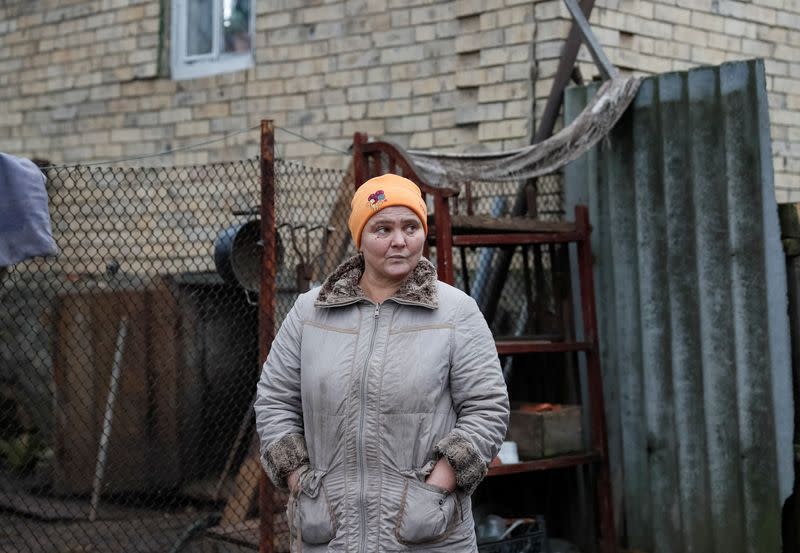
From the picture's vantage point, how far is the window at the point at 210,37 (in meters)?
9.09

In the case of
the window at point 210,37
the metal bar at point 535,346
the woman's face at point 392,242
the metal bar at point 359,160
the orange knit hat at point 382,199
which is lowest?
the metal bar at point 535,346

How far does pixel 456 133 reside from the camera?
305 inches

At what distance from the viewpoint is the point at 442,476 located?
3271mm

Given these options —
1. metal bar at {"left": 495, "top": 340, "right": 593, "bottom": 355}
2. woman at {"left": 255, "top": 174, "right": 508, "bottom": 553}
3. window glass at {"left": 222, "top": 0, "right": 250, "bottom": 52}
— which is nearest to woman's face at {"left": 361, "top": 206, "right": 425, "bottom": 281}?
woman at {"left": 255, "top": 174, "right": 508, "bottom": 553}

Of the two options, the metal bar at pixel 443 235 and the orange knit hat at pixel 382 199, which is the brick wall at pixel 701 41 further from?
the orange knit hat at pixel 382 199

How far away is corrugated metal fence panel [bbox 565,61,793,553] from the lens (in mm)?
5629

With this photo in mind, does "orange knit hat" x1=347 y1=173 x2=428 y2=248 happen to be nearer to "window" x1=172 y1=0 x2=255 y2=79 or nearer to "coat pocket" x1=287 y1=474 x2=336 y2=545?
"coat pocket" x1=287 y1=474 x2=336 y2=545

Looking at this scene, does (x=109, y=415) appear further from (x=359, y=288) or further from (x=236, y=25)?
(x=359, y=288)

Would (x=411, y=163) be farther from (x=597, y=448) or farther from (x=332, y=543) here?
(x=332, y=543)

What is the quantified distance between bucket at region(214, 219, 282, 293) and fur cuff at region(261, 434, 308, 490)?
10.1ft

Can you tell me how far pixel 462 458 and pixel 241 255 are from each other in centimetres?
362

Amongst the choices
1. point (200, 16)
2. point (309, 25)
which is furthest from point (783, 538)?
point (200, 16)

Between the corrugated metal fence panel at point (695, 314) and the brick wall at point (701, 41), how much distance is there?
1275 millimetres

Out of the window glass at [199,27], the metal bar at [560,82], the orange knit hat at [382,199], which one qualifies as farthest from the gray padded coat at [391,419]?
the window glass at [199,27]
